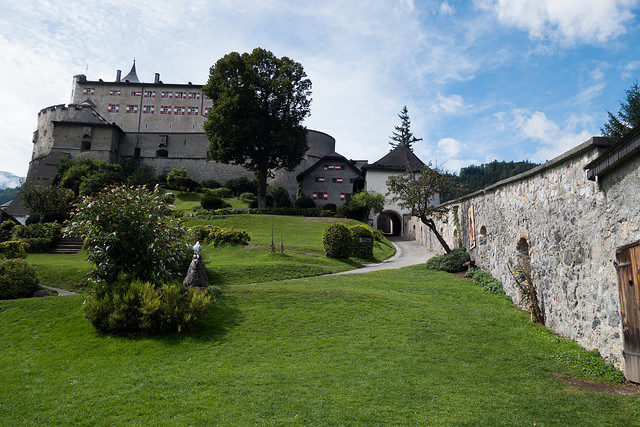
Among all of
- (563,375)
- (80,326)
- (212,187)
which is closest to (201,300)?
(80,326)

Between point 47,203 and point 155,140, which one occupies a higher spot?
point 155,140

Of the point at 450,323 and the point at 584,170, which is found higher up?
the point at 584,170

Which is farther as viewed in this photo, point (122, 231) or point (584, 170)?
point (122, 231)

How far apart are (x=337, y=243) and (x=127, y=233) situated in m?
12.2

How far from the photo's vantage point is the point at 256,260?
60.5 ft

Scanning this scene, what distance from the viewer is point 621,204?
633 centimetres

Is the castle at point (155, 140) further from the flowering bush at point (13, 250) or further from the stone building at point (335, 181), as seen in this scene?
the flowering bush at point (13, 250)

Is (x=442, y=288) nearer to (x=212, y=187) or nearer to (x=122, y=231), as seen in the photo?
(x=122, y=231)

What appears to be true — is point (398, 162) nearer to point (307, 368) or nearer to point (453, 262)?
point (453, 262)

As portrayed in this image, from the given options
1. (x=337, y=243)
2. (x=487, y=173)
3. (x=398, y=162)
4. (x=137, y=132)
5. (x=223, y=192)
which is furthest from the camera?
(x=487, y=173)

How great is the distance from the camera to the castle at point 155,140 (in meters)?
47.0

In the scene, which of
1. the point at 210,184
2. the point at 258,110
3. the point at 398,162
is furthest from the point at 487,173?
the point at 258,110

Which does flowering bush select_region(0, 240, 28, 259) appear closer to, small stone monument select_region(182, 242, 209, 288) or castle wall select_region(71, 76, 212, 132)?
small stone monument select_region(182, 242, 209, 288)

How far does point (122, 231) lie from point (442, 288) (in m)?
9.60
